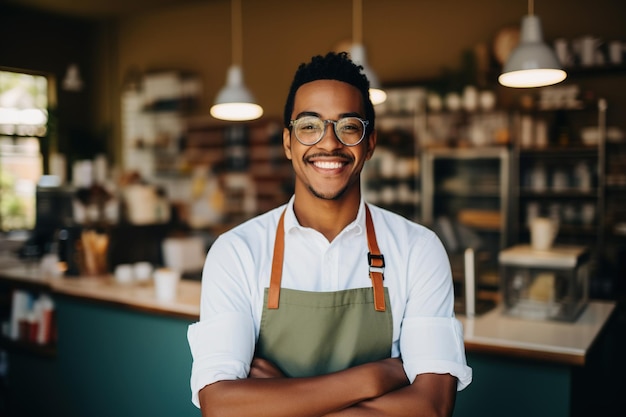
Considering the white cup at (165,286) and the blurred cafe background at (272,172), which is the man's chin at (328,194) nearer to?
the blurred cafe background at (272,172)

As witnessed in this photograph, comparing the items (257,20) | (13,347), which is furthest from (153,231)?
(257,20)

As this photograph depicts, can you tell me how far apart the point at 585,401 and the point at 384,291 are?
1355 mm

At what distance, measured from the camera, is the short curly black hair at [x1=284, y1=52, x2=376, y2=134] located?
1617 mm

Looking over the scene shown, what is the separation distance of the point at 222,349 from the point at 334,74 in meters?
0.74

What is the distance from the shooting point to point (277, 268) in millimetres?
1604

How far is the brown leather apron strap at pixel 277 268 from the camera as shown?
1.57 m

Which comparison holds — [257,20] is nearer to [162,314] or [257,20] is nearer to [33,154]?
[33,154]

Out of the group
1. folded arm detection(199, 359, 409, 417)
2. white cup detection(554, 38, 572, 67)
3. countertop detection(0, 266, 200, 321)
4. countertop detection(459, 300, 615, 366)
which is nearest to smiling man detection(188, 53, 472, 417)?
folded arm detection(199, 359, 409, 417)

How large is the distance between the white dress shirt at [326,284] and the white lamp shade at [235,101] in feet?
7.28

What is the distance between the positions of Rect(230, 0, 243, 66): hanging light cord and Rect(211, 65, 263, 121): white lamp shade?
354cm

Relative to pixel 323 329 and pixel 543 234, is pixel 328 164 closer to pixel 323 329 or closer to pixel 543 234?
pixel 323 329

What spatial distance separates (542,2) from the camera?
5.67 metres

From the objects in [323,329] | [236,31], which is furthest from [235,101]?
[236,31]

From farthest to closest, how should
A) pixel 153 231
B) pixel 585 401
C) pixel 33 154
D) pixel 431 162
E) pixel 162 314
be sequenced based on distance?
1. pixel 33 154
2. pixel 431 162
3. pixel 153 231
4. pixel 162 314
5. pixel 585 401
